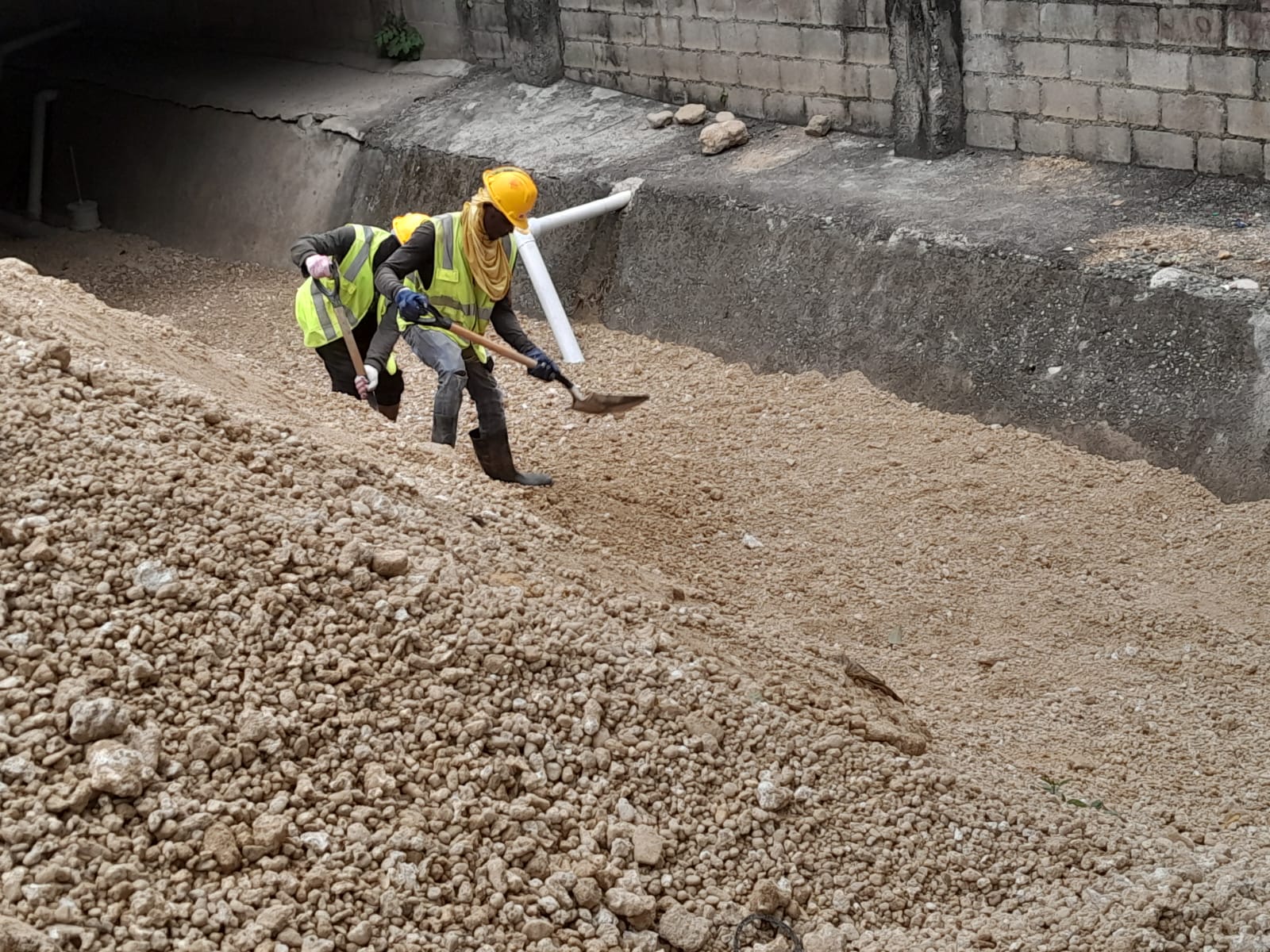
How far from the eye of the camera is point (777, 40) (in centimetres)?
845

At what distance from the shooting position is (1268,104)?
21.2 ft

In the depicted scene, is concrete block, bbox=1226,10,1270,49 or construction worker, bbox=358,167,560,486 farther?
concrete block, bbox=1226,10,1270,49

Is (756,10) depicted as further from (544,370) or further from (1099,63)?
(544,370)

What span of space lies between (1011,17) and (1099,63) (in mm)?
574

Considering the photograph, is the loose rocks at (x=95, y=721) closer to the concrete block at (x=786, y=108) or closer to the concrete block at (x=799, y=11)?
the concrete block at (x=799, y=11)

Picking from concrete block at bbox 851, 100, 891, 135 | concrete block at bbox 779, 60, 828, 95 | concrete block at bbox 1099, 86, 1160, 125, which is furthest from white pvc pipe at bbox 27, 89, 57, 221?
concrete block at bbox 1099, 86, 1160, 125

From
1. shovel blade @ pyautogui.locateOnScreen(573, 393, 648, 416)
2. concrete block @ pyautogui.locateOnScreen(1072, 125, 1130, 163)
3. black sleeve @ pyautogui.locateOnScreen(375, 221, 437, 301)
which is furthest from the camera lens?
concrete block @ pyautogui.locateOnScreen(1072, 125, 1130, 163)

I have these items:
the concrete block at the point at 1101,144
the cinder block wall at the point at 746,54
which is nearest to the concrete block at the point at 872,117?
the cinder block wall at the point at 746,54

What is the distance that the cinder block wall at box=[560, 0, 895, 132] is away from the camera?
8.06m

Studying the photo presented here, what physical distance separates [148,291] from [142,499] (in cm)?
718

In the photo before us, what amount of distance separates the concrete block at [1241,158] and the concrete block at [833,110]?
92.5 inches

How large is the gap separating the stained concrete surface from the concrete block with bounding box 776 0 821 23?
0.69 meters

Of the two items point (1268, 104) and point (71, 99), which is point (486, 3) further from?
point (1268, 104)

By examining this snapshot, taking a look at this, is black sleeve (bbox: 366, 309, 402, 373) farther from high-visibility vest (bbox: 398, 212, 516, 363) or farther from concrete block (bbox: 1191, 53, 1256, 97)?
concrete block (bbox: 1191, 53, 1256, 97)
